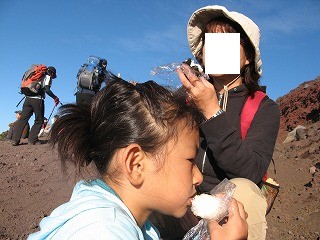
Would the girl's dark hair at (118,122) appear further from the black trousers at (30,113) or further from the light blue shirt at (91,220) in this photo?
the black trousers at (30,113)

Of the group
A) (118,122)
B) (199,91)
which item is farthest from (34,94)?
(118,122)

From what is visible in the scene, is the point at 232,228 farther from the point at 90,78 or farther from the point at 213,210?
the point at 90,78

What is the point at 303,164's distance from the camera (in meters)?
9.28

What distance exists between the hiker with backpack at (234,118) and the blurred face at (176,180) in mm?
384

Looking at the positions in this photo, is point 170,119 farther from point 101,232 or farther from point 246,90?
point 246,90

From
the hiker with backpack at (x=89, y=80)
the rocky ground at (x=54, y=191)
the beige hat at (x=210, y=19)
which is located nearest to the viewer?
the beige hat at (x=210, y=19)

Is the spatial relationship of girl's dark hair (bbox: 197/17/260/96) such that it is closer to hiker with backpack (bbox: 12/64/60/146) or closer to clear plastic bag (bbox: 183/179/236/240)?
clear plastic bag (bbox: 183/179/236/240)

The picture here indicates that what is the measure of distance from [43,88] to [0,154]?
2.05 meters

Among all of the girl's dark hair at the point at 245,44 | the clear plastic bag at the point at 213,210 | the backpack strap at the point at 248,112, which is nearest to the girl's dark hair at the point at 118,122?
the clear plastic bag at the point at 213,210

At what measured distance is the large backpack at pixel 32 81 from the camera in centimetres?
816

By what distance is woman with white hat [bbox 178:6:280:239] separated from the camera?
7.05 feet

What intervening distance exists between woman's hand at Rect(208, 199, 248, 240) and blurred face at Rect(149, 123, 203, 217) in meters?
0.19

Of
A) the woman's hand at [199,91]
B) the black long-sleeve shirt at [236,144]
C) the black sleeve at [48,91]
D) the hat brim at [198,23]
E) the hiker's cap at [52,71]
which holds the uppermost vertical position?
the hiker's cap at [52,71]

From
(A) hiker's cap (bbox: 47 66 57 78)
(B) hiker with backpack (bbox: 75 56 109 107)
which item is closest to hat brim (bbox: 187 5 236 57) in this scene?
(B) hiker with backpack (bbox: 75 56 109 107)
